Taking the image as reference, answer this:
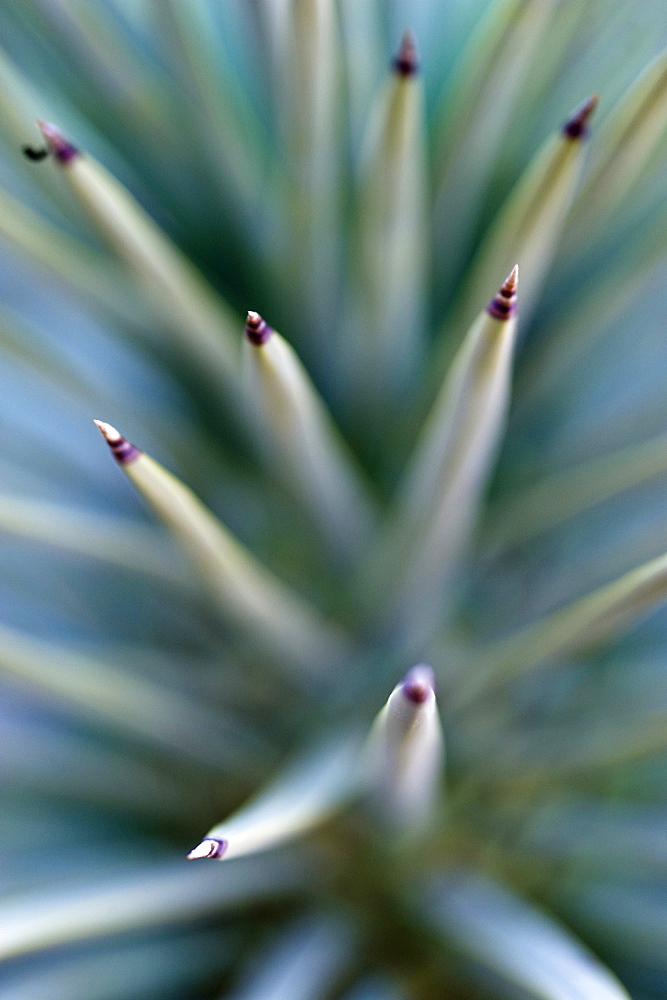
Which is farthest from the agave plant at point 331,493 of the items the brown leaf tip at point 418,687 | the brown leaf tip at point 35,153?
the brown leaf tip at point 418,687

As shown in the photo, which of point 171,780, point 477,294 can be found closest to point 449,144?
point 477,294

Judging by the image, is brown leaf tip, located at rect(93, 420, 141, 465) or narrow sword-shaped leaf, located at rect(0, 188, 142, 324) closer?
brown leaf tip, located at rect(93, 420, 141, 465)

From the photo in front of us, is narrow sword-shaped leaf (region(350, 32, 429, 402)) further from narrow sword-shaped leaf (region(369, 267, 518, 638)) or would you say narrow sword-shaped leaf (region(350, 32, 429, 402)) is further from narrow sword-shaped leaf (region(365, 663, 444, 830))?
narrow sword-shaped leaf (region(365, 663, 444, 830))

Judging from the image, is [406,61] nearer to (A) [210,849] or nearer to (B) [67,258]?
(B) [67,258]

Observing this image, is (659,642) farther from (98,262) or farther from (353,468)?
(98,262)

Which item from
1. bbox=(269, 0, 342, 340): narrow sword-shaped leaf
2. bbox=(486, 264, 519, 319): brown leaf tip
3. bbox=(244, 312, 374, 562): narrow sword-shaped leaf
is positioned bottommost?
bbox=(486, 264, 519, 319): brown leaf tip

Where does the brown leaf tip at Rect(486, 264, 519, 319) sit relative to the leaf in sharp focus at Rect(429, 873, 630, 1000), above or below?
above

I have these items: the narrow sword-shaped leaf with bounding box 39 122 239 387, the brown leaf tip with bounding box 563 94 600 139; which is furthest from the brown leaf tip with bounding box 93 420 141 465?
the brown leaf tip with bounding box 563 94 600 139

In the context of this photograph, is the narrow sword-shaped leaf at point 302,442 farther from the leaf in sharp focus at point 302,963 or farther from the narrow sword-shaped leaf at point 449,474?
the leaf in sharp focus at point 302,963
